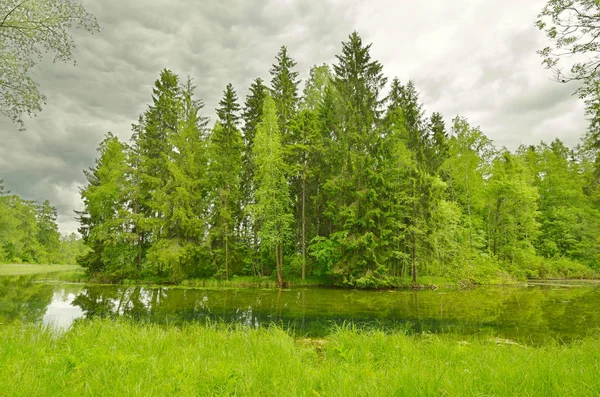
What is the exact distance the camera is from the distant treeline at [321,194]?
2481 cm

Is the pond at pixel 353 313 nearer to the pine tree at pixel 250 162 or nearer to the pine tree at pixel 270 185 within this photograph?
the pine tree at pixel 270 185

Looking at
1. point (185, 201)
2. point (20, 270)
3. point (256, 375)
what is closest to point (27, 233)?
point (20, 270)

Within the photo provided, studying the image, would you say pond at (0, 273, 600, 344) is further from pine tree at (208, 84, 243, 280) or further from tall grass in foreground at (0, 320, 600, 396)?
pine tree at (208, 84, 243, 280)

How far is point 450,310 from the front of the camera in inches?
546

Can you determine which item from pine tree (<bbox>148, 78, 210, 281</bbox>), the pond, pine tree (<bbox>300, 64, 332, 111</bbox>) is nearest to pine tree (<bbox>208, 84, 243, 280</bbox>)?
pine tree (<bbox>148, 78, 210, 281</bbox>)

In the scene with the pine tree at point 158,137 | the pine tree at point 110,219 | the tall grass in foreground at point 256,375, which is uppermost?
the pine tree at point 158,137

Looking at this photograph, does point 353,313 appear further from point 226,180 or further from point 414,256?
point 226,180

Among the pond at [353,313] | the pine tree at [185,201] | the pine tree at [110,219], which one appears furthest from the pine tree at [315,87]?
the pond at [353,313]

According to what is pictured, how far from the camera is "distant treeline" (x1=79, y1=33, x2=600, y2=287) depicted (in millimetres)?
24812

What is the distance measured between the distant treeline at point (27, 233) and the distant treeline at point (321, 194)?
27517 millimetres

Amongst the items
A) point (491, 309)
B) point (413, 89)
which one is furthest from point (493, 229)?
point (491, 309)

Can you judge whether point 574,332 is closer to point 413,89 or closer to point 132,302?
point 132,302

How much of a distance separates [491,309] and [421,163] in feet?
45.3

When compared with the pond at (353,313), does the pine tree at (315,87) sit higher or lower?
higher
